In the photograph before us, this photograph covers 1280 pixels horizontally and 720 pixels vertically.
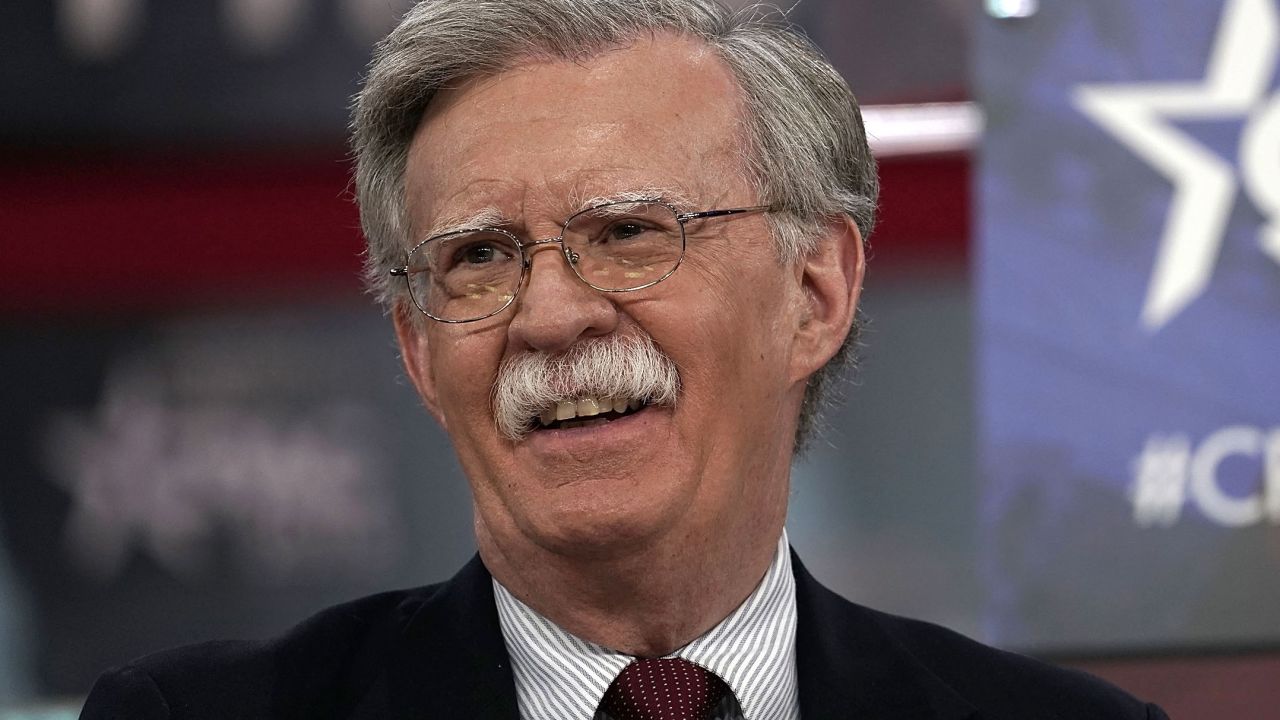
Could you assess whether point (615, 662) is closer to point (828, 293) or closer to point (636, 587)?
point (636, 587)

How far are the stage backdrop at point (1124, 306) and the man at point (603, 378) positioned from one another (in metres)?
0.60

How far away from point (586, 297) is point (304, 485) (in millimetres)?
1135

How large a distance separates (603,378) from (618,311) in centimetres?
10

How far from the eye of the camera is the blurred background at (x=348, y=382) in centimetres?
267

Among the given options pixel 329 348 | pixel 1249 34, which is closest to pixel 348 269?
pixel 329 348

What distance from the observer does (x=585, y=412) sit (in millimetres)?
1835

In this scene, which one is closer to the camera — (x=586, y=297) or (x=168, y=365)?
(x=586, y=297)

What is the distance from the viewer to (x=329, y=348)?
112 inches

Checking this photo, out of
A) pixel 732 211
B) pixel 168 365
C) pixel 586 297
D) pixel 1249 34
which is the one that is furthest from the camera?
pixel 168 365

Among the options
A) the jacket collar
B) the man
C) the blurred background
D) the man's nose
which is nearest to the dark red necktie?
the man

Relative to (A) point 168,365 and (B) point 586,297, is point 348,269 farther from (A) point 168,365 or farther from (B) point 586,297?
(B) point 586,297

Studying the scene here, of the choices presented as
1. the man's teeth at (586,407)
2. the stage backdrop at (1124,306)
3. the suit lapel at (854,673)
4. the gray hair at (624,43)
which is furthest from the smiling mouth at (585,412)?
the stage backdrop at (1124,306)

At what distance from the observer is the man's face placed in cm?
182

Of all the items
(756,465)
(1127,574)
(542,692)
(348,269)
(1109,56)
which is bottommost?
(1127,574)
